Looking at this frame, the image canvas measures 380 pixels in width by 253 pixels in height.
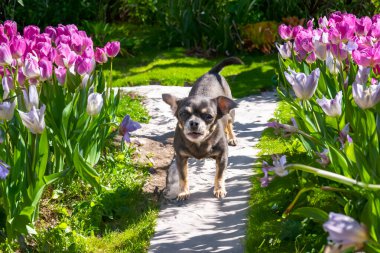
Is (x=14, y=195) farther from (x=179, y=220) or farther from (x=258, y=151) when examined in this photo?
(x=258, y=151)

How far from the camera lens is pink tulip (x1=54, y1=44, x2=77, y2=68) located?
14.4 ft

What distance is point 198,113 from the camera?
16.6ft

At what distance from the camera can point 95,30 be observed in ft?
40.9

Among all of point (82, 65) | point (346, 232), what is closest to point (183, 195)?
point (82, 65)

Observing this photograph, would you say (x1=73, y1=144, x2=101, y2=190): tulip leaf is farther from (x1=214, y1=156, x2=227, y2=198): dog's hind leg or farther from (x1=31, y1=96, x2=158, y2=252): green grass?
(x1=214, y1=156, x2=227, y2=198): dog's hind leg

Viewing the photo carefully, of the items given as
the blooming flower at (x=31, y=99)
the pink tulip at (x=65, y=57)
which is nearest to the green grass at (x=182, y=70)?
the pink tulip at (x=65, y=57)

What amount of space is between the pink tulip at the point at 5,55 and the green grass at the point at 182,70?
16.8 ft

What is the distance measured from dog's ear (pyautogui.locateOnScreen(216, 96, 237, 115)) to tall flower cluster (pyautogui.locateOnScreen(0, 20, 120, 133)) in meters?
1.01

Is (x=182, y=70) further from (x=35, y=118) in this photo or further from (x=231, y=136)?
(x=35, y=118)

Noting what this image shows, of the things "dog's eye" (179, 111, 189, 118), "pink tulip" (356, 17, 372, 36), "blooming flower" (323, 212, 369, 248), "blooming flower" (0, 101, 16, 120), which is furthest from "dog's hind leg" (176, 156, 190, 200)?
"blooming flower" (323, 212, 369, 248)

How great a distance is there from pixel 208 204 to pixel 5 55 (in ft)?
6.78

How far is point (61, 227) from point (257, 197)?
1.69 meters

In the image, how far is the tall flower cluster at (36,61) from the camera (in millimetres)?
3883

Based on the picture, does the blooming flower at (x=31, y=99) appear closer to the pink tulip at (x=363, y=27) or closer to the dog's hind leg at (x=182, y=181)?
the dog's hind leg at (x=182, y=181)
